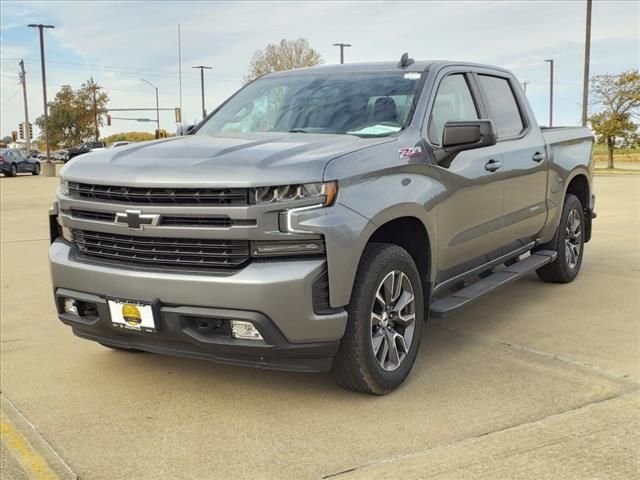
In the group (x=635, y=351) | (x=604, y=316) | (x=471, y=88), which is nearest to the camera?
(x=635, y=351)

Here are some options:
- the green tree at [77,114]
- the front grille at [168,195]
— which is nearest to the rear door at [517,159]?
the front grille at [168,195]

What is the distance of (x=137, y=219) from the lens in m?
3.53

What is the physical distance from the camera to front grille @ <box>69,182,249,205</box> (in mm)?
3361

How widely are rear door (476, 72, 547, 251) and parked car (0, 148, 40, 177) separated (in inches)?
1338

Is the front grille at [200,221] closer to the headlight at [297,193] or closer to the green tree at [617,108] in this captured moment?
the headlight at [297,193]

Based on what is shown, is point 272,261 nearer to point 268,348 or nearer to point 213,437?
point 268,348

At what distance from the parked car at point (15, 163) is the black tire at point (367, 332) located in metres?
35.3

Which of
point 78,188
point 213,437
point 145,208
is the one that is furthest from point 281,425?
point 78,188

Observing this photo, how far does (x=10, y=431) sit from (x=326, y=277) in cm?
177

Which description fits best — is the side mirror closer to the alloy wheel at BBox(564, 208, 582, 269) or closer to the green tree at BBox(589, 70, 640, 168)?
the alloy wheel at BBox(564, 208, 582, 269)

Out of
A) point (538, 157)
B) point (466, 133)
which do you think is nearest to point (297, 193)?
point (466, 133)

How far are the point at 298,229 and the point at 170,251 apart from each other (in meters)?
0.67

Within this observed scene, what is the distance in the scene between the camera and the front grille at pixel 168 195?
11.0 feet

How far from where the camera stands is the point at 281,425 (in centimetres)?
357
